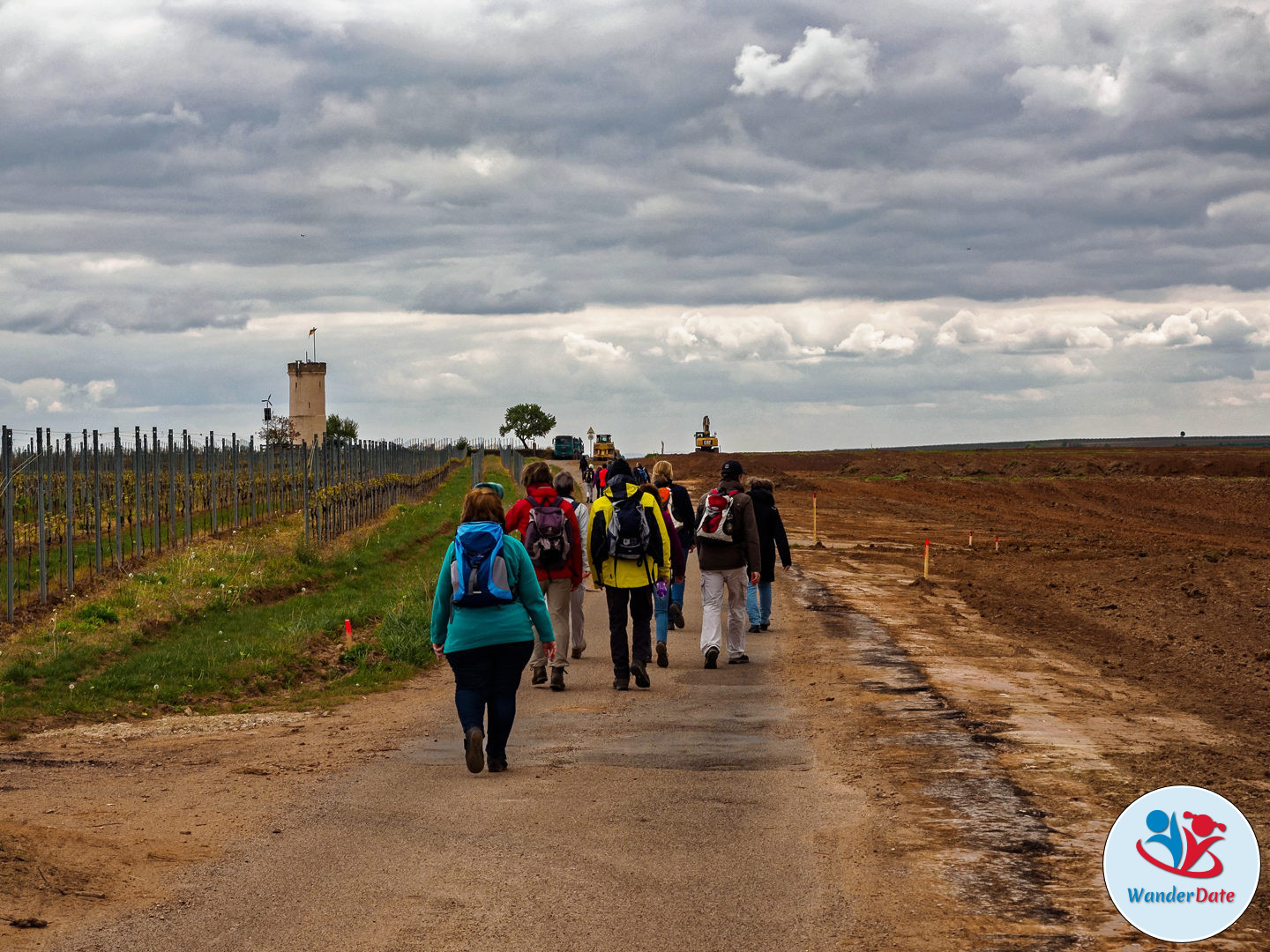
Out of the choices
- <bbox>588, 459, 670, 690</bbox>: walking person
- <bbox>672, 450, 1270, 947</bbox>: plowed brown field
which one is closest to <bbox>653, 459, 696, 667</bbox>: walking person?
<bbox>588, 459, 670, 690</bbox>: walking person

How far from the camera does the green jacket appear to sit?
8281 mm

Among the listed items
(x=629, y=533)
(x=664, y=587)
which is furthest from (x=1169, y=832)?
(x=664, y=587)

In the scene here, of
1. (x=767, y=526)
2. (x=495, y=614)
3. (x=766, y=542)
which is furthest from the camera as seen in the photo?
(x=766, y=542)

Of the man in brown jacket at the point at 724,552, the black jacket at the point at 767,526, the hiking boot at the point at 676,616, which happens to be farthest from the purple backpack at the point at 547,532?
the hiking boot at the point at 676,616

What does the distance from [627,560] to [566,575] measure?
59 cm

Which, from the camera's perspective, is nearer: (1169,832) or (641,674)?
(1169,832)

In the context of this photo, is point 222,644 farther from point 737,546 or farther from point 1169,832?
point 1169,832

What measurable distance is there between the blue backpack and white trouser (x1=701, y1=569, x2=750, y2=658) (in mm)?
4826

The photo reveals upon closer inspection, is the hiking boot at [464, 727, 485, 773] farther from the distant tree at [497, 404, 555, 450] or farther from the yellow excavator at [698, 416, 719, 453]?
the distant tree at [497, 404, 555, 450]

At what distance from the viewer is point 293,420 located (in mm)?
94312

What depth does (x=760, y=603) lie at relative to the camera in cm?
1594

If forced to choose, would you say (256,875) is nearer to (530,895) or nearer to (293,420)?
(530,895)

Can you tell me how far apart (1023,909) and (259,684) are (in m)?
9.02

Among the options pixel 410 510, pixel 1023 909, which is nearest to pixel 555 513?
pixel 1023 909
